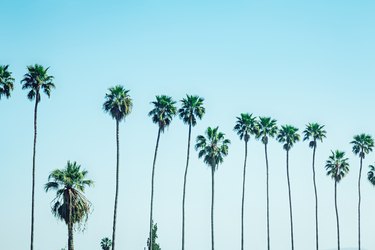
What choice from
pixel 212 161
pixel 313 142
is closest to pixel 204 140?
pixel 212 161

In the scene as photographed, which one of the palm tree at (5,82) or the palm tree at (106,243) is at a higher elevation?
the palm tree at (5,82)

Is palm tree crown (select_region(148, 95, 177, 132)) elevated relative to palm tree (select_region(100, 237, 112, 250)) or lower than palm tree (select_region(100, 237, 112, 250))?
elevated

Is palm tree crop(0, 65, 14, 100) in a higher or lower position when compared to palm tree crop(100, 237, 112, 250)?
higher

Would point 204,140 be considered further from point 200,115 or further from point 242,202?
point 242,202

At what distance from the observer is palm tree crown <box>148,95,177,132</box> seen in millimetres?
69562

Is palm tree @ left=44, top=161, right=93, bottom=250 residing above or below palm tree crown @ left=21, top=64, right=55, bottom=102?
below

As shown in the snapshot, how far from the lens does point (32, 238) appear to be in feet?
176

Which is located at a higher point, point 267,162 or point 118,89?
point 118,89

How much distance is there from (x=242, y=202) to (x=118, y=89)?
2592 centimetres

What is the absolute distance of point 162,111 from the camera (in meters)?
69.6

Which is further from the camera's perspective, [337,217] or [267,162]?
[337,217]

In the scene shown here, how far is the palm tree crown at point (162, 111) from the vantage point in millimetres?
69562

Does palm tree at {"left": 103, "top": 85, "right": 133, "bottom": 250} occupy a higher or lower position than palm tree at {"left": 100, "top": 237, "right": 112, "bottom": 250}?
higher

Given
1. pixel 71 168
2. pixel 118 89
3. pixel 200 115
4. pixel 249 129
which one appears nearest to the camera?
pixel 71 168
